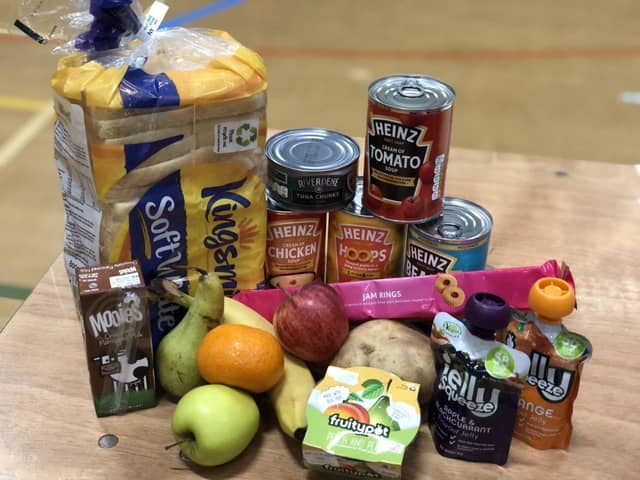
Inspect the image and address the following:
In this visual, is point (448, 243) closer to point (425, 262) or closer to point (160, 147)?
point (425, 262)

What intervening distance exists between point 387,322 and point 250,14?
2811mm

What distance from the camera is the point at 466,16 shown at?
3615 millimetres

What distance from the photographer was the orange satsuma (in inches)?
35.7

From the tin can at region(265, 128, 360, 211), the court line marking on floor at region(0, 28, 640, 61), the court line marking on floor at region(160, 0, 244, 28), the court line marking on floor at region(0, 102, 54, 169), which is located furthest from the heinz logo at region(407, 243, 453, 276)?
the court line marking on floor at region(160, 0, 244, 28)

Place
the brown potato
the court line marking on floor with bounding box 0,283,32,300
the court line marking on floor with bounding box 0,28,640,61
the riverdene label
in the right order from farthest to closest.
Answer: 1. the court line marking on floor with bounding box 0,28,640,61
2. the court line marking on floor with bounding box 0,283,32,300
3. the brown potato
4. the riverdene label

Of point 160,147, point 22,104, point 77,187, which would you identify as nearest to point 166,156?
point 160,147

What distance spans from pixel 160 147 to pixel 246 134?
0.37 feet

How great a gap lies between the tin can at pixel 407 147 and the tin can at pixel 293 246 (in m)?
0.09

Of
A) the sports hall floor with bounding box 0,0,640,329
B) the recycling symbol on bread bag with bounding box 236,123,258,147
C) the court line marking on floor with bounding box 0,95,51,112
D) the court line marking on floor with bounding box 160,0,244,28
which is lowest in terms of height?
the court line marking on floor with bounding box 0,95,51,112

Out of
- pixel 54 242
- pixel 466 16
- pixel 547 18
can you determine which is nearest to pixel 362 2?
pixel 466 16

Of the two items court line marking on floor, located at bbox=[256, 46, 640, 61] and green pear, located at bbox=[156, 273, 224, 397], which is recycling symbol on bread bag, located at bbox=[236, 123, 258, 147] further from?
court line marking on floor, located at bbox=[256, 46, 640, 61]

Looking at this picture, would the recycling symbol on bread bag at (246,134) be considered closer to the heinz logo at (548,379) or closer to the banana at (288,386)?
the banana at (288,386)

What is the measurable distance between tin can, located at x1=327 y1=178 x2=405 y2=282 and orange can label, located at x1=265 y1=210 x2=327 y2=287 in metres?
0.02

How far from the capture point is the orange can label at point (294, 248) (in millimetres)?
1088
